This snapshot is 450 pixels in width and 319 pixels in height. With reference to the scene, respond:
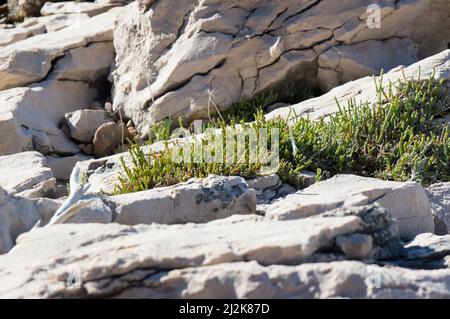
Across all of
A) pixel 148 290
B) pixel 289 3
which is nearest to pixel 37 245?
pixel 148 290

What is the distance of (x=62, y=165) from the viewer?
10242 mm

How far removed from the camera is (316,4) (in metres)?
→ 10.6

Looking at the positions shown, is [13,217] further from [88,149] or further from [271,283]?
[88,149]

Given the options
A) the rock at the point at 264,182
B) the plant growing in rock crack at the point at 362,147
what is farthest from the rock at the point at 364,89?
the rock at the point at 264,182

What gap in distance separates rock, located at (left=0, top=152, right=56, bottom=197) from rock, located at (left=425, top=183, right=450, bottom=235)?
3.52 metres

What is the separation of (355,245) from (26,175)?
4.07 meters

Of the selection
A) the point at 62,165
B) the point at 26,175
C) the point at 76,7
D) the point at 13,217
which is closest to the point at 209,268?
the point at 13,217

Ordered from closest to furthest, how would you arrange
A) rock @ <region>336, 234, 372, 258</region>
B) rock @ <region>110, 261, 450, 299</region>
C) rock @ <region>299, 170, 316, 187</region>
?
rock @ <region>110, 261, 450, 299</region> < rock @ <region>336, 234, 372, 258</region> < rock @ <region>299, 170, 316, 187</region>

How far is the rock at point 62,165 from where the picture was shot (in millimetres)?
10086

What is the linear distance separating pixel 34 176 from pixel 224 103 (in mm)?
3723

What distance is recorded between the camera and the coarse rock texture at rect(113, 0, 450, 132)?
10516 millimetres

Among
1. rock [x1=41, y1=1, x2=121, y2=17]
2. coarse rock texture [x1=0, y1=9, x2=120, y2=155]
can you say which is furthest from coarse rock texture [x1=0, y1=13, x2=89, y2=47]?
coarse rock texture [x1=0, y1=9, x2=120, y2=155]

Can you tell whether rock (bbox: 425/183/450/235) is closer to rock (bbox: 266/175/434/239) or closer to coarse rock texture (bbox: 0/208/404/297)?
rock (bbox: 266/175/434/239)

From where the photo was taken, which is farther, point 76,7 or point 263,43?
point 76,7
